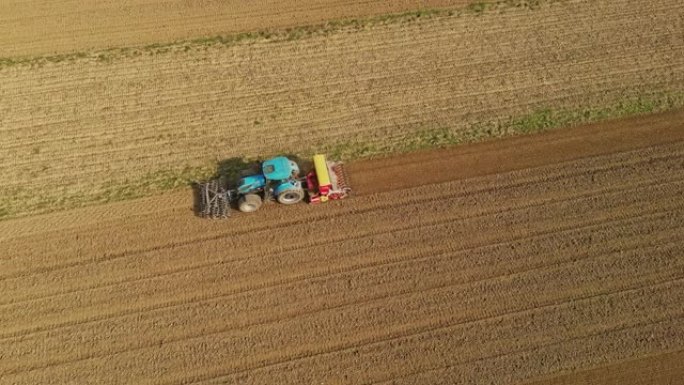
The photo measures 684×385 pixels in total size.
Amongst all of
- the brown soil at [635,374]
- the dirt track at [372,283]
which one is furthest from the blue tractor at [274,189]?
the brown soil at [635,374]

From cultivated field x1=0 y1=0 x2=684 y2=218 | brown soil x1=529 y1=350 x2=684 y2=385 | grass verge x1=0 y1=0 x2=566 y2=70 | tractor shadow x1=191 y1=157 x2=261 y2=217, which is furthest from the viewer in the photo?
grass verge x1=0 y1=0 x2=566 y2=70

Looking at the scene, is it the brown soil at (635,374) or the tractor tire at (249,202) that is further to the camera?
the tractor tire at (249,202)

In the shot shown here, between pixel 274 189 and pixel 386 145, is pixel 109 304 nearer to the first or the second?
pixel 274 189

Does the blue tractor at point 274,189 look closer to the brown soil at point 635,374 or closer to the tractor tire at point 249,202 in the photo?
the tractor tire at point 249,202

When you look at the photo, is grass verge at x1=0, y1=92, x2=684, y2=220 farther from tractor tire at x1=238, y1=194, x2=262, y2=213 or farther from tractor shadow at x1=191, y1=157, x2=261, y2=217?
tractor tire at x1=238, y1=194, x2=262, y2=213

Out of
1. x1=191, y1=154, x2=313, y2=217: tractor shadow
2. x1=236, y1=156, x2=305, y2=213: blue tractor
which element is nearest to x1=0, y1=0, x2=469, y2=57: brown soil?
x1=191, y1=154, x2=313, y2=217: tractor shadow

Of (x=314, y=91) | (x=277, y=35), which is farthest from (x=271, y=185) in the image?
(x=277, y=35)

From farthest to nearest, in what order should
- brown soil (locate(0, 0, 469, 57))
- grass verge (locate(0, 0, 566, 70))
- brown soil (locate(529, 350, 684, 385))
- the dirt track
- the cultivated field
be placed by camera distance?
brown soil (locate(0, 0, 469, 57))
grass verge (locate(0, 0, 566, 70))
the cultivated field
the dirt track
brown soil (locate(529, 350, 684, 385))
